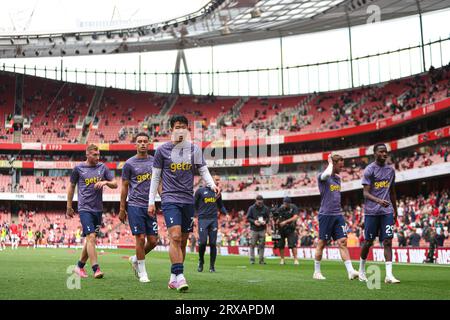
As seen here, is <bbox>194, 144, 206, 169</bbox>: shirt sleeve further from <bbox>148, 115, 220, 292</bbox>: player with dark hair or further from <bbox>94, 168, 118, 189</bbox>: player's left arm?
<bbox>94, 168, 118, 189</bbox>: player's left arm

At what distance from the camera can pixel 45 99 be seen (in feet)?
222

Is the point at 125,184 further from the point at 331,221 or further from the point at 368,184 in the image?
the point at 368,184

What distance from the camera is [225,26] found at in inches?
2133

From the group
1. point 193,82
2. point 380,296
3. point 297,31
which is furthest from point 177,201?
point 193,82

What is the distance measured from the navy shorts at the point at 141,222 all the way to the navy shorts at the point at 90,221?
116cm

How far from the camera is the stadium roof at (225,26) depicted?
49.2 m

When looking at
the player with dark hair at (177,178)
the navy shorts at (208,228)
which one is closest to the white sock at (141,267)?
the player with dark hair at (177,178)

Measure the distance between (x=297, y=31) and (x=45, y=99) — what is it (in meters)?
27.7

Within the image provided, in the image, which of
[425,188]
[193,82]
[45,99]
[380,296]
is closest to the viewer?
[380,296]

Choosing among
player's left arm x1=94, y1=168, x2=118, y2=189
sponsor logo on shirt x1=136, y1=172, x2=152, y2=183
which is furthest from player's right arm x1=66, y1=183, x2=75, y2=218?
sponsor logo on shirt x1=136, y1=172, x2=152, y2=183

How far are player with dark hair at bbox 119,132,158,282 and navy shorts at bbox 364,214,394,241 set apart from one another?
3774mm

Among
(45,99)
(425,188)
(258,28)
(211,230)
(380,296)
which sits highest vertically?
(258,28)

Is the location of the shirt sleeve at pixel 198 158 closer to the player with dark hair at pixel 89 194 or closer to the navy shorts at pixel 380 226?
the player with dark hair at pixel 89 194
